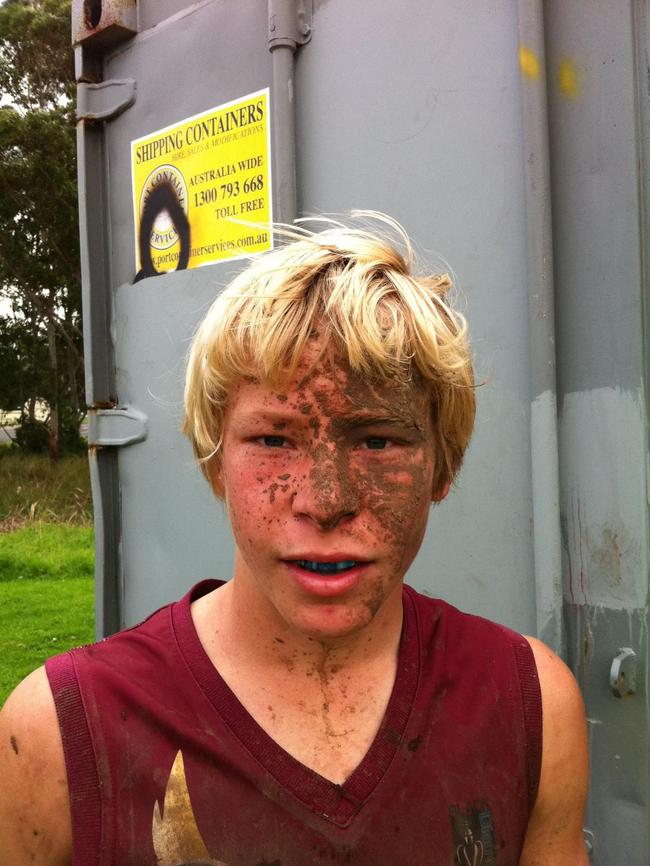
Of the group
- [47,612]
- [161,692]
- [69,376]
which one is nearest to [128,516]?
[161,692]

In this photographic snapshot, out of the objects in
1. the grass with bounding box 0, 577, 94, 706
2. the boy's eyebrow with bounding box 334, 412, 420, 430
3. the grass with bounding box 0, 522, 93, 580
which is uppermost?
the boy's eyebrow with bounding box 334, 412, 420, 430

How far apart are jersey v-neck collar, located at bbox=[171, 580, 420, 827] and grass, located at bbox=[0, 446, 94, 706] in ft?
13.9

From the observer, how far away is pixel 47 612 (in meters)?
6.84

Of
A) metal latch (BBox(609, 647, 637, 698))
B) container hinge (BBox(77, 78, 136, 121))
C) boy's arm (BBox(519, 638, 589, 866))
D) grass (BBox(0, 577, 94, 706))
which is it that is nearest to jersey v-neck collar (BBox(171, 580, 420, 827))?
boy's arm (BBox(519, 638, 589, 866))

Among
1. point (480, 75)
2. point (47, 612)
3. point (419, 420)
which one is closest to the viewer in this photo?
point (419, 420)

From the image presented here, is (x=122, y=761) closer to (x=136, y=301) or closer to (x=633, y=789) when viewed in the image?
(x=633, y=789)

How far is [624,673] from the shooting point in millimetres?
1895

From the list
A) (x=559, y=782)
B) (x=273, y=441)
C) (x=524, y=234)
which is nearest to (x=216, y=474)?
(x=273, y=441)

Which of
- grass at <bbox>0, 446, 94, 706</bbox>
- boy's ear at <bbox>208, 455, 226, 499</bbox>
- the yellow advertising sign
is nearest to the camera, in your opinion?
boy's ear at <bbox>208, 455, 226, 499</bbox>

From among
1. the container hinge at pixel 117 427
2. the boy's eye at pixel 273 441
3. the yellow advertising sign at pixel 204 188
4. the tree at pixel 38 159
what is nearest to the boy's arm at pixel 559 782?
the boy's eye at pixel 273 441

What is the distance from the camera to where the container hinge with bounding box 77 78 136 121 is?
115 inches

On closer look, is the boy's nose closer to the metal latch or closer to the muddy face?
the muddy face

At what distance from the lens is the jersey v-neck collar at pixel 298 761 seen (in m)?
1.26

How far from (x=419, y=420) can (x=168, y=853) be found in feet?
2.58
